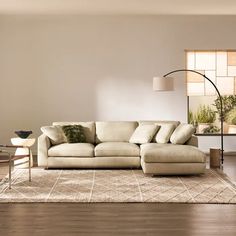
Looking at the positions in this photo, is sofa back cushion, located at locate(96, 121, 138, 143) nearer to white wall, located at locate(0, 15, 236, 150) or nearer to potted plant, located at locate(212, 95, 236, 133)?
white wall, located at locate(0, 15, 236, 150)

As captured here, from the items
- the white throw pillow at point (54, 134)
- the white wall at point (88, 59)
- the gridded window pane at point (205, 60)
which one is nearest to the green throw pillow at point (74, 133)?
the white throw pillow at point (54, 134)

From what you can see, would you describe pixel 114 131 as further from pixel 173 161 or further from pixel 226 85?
pixel 226 85

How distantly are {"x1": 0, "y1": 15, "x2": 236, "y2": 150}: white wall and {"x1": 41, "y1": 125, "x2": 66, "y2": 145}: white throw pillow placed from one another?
167 centimetres

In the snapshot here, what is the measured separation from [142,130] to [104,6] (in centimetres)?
228

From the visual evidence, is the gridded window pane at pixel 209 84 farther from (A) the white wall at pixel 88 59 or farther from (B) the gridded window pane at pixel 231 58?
(A) the white wall at pixel 88 59

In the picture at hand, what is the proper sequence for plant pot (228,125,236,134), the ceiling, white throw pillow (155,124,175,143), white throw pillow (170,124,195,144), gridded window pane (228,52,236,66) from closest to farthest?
white throw pillow (170,124,195,144), white throw pillow (155,124,175,143), the ceiling, gridded window pane (228,52,236,66), plant pot (228,125,236,134)

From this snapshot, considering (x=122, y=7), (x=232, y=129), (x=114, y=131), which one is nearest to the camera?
(x=114, y=131)

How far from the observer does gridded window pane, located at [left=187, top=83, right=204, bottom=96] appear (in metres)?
9.54

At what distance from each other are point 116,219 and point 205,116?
5.62 metres

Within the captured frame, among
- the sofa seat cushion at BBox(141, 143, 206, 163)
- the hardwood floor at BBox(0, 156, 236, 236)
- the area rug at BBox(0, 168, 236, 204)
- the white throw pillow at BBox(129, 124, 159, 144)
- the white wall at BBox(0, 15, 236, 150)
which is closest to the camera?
the hardwood floor at BBox(0, 156, 236, 236)

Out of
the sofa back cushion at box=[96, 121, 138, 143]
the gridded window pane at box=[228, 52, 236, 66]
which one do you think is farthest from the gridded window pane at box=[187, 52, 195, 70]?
the sofa back cushion at box=[96, 121, 138, 143]

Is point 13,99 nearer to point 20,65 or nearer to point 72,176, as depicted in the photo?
point 20,65

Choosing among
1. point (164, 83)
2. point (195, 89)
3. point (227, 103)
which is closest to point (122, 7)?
point (164, 83)

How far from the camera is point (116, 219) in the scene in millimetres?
4523
